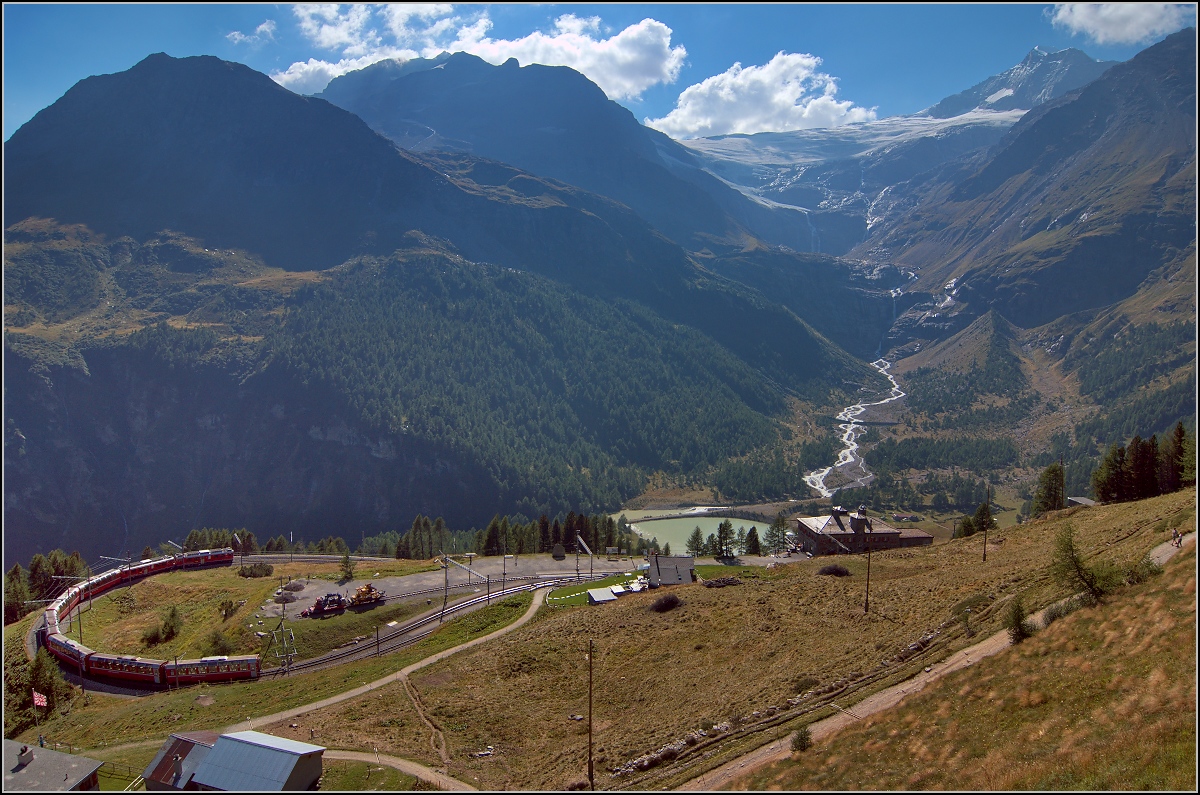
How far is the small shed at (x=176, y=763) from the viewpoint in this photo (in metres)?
36.9

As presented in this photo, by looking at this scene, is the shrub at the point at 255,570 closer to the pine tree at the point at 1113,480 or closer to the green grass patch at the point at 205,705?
the green grass patch at the point at 205,705

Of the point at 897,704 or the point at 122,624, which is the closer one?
the point at 897,704

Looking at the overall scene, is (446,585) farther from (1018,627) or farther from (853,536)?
(1018,627)

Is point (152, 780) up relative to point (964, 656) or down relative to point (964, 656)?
down

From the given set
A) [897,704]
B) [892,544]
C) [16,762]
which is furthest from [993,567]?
[16,762]

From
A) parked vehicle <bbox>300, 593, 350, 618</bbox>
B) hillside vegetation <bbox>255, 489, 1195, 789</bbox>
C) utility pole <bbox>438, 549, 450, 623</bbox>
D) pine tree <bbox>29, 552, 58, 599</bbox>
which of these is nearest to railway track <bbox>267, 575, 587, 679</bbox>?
utility pole <bbox>438, 549, 450, 623</bbox>

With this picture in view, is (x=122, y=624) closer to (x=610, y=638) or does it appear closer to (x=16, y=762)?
(x=16, y=762)

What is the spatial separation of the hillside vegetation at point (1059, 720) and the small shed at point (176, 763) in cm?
2993

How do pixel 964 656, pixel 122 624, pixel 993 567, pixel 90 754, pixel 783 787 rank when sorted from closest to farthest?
pixel 783 787 < pixel 964 656 < pixel 90 754 < pixel 993 567 < pixel 122 624

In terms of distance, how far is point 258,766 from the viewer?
35.3m

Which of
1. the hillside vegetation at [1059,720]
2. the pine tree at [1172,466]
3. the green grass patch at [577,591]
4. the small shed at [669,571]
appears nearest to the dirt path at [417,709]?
the green grass patch at [577,591]

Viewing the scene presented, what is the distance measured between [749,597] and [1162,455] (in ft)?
204

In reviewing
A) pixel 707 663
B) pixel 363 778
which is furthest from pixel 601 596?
pixel 363 778

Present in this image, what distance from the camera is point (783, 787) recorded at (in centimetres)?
2830
